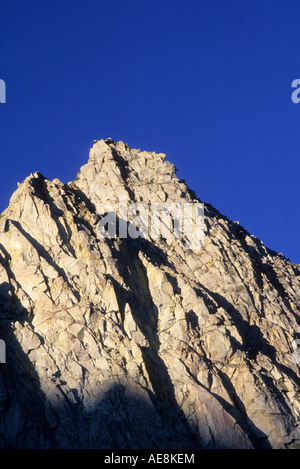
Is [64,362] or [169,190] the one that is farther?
[169,190]

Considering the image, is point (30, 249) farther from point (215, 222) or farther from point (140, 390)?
point (215, 222)

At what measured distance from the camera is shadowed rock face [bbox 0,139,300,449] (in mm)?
70812

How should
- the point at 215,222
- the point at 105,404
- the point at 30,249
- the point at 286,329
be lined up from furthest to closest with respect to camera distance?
1. the point at 215,222
2. the point at 286,329
3. the point at 30,249
4. the point at 105,404

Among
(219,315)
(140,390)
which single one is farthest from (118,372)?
(219,315)

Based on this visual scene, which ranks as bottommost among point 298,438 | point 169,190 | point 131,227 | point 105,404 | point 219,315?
point 298,438

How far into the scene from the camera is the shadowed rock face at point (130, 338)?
70.8m

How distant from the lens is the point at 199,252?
95875 mm

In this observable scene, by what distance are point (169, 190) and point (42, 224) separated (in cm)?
2480

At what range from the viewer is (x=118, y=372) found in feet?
242

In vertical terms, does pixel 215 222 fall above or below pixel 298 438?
above

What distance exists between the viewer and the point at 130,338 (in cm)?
7775

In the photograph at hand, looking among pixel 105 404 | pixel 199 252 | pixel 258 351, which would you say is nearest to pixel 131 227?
pixel 199 252

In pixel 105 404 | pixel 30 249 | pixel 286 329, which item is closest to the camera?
pixel 105 404

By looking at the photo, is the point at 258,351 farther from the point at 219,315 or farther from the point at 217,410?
the point at 217,410
